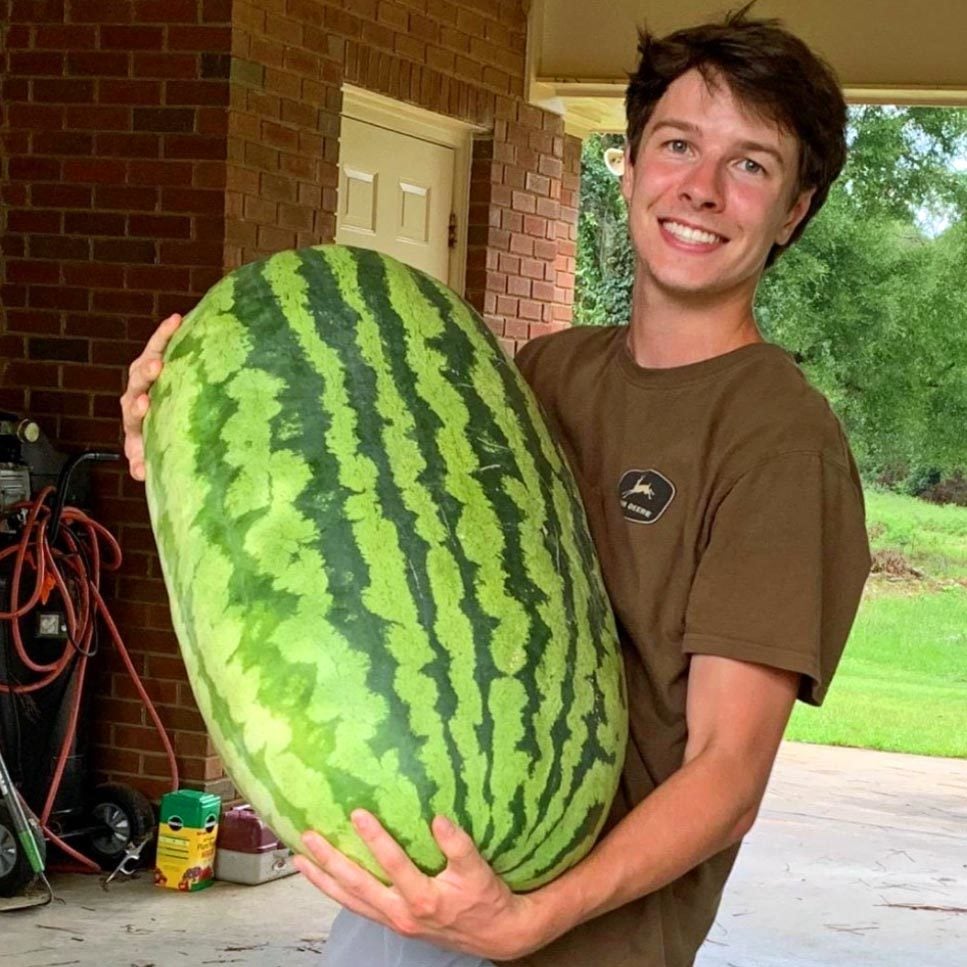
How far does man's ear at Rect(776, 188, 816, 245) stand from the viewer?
1843mm

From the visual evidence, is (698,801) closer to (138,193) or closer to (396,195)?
(138,193)

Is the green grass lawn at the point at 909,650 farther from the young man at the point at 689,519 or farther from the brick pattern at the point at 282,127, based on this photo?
the young man at the point at 689,519

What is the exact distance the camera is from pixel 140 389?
1.60 metres

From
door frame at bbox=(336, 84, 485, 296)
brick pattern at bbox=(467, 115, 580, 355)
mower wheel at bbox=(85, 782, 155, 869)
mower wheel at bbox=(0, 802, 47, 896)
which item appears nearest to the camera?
mower wheel at bbox=(0, 802, 47, 896)

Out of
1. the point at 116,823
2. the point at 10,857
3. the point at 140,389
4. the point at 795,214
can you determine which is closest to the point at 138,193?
the point at 116,823

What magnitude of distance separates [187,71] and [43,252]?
740mm

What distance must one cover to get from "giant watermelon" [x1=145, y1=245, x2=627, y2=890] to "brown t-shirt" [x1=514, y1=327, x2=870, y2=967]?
10 centimetres

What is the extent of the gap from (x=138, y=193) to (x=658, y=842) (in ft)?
14.0

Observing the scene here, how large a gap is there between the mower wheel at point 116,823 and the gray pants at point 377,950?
3637 mm

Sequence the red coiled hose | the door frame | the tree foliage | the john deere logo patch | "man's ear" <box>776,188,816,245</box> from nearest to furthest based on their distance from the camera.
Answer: the john deere logo patch, "man's ear" <box>776,188,816,245</box>, the red coiled hose, the door frame, the tree foliage

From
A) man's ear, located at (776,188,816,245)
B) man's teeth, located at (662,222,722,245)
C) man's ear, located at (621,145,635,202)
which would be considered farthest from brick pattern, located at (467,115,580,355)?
man's teeth, located at (662,222,722,245)

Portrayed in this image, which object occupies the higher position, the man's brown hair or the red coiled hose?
the man's brown hair

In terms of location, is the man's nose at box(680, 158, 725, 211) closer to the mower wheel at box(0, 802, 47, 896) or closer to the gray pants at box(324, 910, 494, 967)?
the gray pants at box(324, 910, 494, 967)

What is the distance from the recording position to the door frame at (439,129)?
6109 mm
